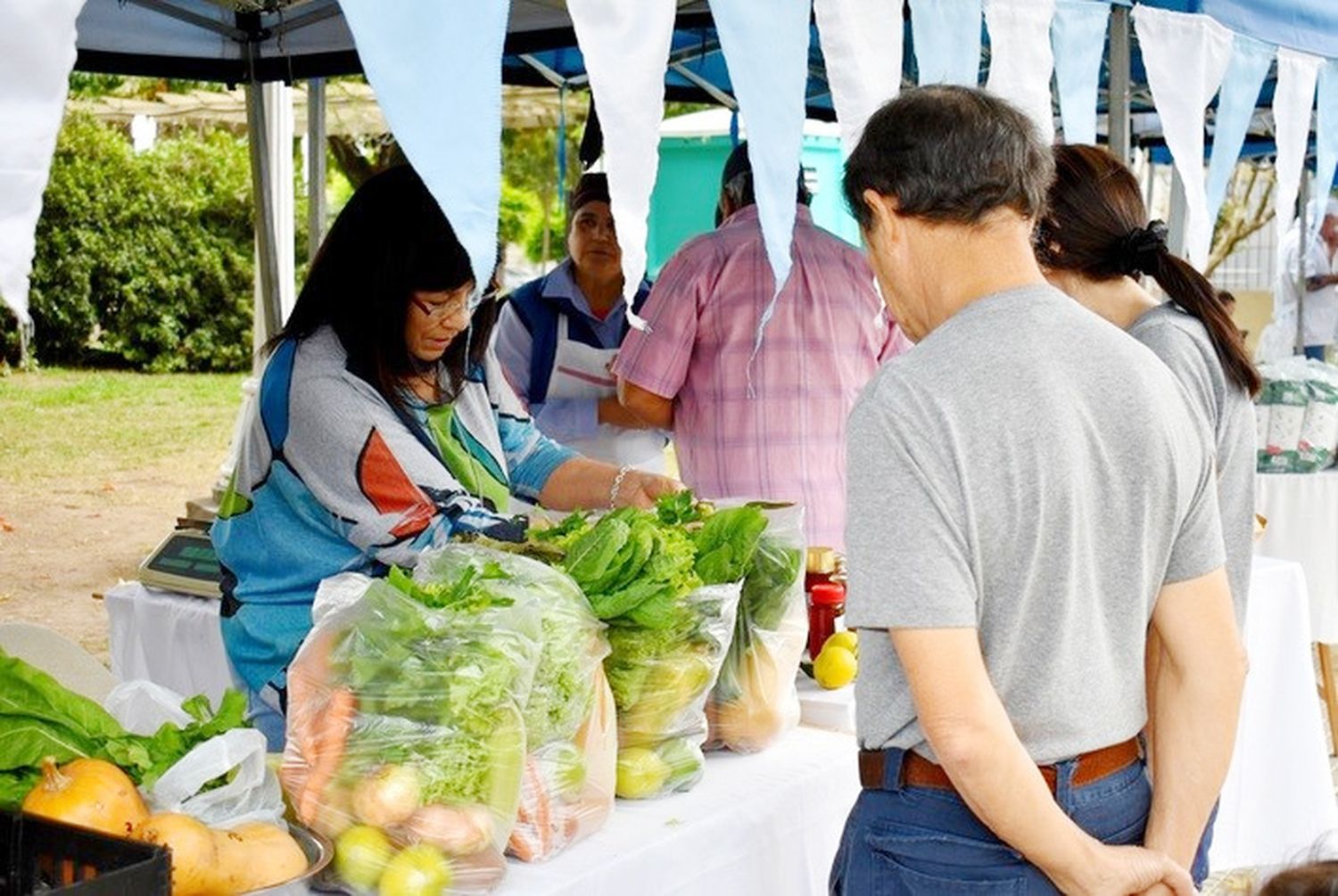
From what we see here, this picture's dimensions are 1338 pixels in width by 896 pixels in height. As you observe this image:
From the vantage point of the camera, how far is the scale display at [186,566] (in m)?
3.34

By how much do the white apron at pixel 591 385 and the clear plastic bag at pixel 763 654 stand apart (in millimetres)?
2051

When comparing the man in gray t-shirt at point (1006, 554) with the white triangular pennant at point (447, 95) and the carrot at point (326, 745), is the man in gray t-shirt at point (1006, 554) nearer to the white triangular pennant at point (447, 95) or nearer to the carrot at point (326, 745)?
the white triangular pennant at point (447, 95)

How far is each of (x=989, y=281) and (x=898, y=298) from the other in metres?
0.09

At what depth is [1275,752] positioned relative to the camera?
11.1 feet

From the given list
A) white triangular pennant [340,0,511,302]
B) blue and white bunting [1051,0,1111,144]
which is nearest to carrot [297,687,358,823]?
white triangular pennant [340,0,511,302]

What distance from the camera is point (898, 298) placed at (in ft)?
5.04

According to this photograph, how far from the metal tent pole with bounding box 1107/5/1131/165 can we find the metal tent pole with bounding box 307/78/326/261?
2197 millimetres

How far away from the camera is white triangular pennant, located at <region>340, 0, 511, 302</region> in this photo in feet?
4.75

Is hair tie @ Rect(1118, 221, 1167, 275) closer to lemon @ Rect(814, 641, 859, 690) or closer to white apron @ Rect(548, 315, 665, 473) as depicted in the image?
lemon @ Rect(814, 641, 859, 690)

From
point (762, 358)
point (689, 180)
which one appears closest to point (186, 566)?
point (762, 358)

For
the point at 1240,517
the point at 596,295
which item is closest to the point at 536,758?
the point at 1240,517

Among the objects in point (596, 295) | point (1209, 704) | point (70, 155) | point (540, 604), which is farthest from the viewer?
point (70, 155)

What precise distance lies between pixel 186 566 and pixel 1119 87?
2.40m

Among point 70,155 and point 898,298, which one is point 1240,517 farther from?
point 70,155
